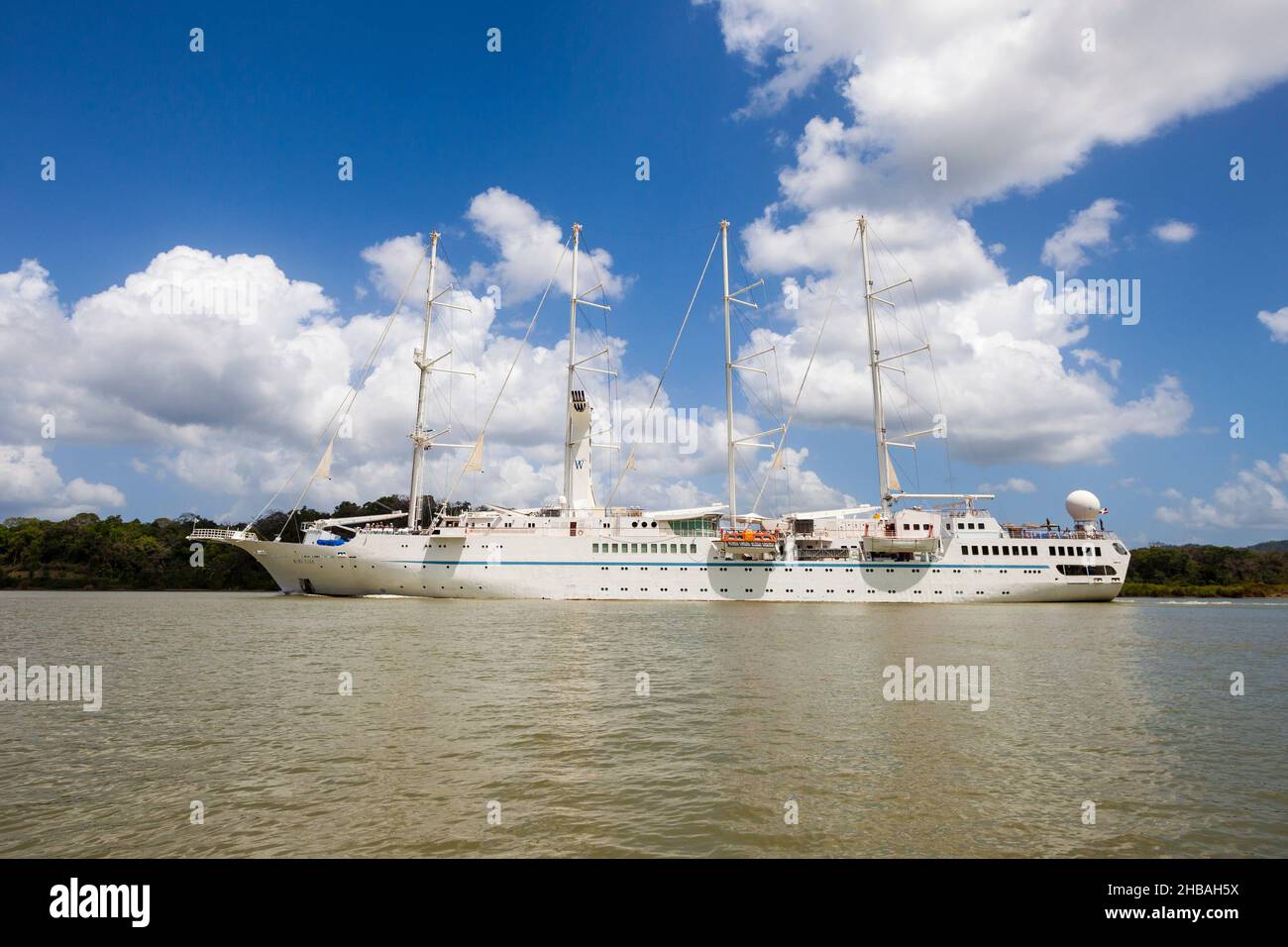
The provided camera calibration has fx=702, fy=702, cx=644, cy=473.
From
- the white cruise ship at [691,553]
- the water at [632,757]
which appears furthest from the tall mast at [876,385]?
the water at [632,757]

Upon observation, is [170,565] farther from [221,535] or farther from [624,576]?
[624,576]

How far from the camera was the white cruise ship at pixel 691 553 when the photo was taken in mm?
48969

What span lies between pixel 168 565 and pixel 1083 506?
10548 cm

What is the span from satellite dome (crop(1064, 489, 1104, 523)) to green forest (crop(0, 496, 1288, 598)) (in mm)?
37954

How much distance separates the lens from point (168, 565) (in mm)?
93375

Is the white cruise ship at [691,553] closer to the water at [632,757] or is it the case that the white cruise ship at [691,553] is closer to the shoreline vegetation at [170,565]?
the water at [632,757]

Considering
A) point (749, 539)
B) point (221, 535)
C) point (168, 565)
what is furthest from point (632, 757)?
point (168, 565)

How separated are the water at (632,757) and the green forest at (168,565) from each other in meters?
78.9

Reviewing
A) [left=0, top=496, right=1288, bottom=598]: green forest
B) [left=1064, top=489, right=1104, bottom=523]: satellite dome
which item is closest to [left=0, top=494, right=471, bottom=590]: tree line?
[left=0, top=496, right=1288, bottom=598]: green forest

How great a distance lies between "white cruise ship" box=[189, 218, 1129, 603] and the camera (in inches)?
1928

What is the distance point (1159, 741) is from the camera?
1131cm
